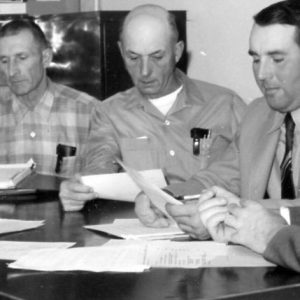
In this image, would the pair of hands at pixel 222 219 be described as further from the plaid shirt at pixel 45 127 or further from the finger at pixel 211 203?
the plaid shirt at pixel 45 127

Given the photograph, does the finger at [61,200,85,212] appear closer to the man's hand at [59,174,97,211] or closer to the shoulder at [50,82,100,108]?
the man's hand at [59,174,97,211]

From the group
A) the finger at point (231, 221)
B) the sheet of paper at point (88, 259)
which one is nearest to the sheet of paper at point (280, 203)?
the finger at point (231, 221)

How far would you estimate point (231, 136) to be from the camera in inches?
151

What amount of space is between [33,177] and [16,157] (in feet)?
2.48

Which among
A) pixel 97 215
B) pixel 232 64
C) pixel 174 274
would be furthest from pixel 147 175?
pixel 232 64

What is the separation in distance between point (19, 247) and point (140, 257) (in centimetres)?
40

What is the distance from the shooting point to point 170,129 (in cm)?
387

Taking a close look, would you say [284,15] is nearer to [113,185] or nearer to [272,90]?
[272,90]

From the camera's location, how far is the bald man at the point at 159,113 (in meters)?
3.80

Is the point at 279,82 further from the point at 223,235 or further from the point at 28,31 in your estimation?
the point at 28,31

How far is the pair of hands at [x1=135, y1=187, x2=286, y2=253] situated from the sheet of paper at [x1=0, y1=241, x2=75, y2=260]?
34 centimetres

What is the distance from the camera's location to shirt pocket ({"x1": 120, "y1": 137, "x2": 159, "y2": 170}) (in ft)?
12.5

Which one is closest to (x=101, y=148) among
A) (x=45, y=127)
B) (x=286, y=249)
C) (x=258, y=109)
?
(x=45, y=127)

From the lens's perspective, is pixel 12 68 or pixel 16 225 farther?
pixel 12 68
